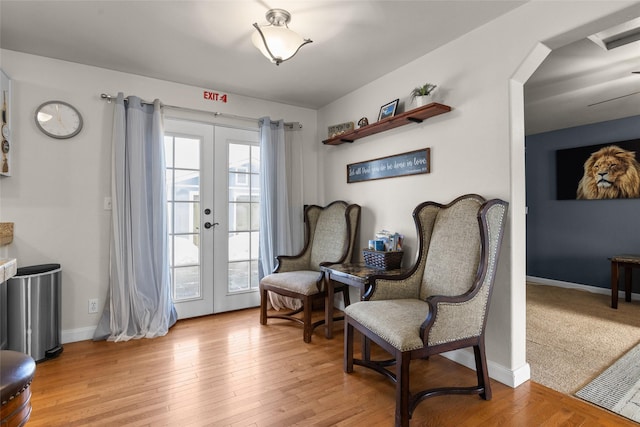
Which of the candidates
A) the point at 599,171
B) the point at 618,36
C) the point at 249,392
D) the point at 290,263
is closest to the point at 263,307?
the point at 290,263

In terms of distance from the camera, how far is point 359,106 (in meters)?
3.37

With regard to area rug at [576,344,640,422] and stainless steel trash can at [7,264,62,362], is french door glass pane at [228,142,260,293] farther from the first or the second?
area rug at [576,344,640,422]

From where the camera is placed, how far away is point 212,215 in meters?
3.43

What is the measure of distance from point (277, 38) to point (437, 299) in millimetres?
1791

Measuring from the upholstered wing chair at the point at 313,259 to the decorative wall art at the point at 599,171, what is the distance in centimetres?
367

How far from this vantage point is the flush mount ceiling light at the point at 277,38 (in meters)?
1.94

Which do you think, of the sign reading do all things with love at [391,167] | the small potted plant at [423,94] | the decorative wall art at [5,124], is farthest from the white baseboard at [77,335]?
the small potted plant at [423,94]

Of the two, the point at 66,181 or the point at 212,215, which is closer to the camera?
the point at 66,181

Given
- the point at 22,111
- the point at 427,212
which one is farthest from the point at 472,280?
the point at 22,111

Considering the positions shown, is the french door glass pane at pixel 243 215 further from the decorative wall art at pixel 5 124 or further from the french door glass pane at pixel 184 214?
the decorative wall art at pixel 5 124

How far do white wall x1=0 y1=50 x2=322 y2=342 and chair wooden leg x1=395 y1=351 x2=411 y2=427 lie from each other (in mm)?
2684

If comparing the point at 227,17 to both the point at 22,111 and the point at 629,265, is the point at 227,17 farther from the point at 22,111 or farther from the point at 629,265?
the point at 629,265

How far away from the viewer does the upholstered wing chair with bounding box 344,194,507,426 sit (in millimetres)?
1693

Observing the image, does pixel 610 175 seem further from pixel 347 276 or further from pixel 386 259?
pixel 347 276
